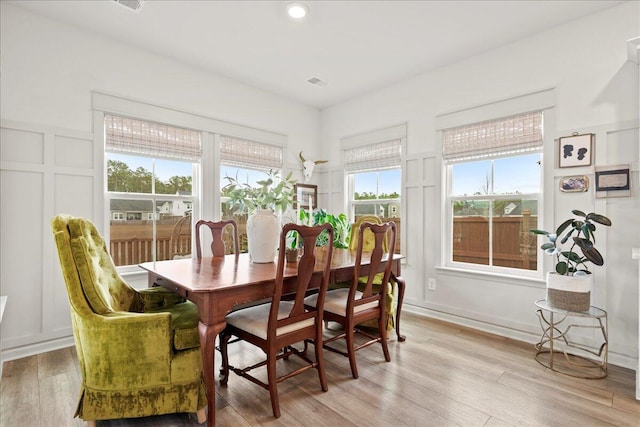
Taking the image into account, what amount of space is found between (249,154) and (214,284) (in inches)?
104

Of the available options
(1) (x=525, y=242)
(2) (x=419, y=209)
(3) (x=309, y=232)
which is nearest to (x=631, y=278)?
(1) (x=525, y=242)

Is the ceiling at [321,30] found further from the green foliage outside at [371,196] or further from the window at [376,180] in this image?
the green foliage outside at [371,196]

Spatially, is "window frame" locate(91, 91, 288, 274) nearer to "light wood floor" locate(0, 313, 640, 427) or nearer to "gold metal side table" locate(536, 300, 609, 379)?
"light wood floor" locate(0, 313, 640, 427)

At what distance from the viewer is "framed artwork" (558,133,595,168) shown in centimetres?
259

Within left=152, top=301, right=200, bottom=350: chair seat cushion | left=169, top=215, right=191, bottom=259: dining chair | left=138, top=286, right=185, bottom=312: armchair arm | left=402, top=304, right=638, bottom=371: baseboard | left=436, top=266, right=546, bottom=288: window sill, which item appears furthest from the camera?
left=169, top=215, right=191, bottom=259: dining chair

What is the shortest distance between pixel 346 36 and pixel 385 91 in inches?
51.6

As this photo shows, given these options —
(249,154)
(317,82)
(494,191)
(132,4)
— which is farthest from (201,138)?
(494,191)

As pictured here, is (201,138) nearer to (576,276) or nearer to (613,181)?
(576,276)

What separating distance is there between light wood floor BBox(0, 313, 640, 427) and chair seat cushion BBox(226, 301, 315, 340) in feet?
1.52

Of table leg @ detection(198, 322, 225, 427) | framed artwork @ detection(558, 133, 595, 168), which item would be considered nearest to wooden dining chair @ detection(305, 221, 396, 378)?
table leg @ detection(198, 322, 225, 427)

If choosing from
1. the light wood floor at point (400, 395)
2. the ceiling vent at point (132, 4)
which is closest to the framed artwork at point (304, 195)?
the light wood floor at point (400, 395)

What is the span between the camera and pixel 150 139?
324 cm

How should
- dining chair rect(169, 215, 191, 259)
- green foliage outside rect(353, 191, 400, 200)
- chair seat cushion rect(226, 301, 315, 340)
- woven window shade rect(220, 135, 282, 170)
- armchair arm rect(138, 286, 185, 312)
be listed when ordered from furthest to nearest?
green foliage outside rect(353, 191, 400, 200)
woven window shade rect(220, 135, 282, 170)
dining chair rect(169, 215, 191, 259)
armchair arm rect(138, 286, 185, 312)
chair seat cushion rect(226, 301, 315, 340)

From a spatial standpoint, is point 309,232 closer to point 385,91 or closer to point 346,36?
point 346,36
